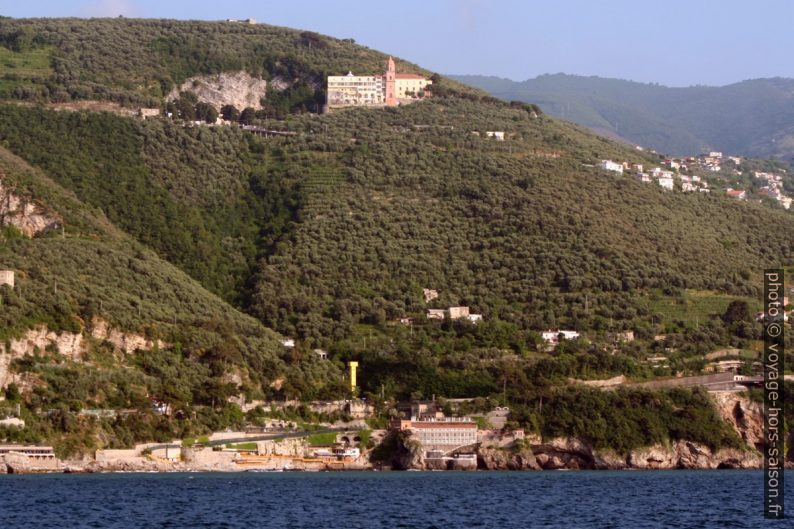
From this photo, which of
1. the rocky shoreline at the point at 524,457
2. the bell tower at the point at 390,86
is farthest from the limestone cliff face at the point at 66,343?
the bell tower at the point at 390,86

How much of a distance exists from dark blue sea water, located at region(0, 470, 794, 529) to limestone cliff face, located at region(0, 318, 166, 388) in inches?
322

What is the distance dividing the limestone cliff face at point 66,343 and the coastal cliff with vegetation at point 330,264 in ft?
0.40

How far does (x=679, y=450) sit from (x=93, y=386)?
31222 millimetres

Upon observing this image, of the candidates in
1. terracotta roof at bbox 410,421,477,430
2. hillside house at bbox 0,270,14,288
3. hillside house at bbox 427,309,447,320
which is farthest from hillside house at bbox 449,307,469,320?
hillside house at bbox 0,270,14,288

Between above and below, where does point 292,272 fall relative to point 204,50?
below

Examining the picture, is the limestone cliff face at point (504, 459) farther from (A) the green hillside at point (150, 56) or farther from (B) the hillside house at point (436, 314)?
(A) the green hillside at point (150, 56)

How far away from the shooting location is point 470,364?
10562cm

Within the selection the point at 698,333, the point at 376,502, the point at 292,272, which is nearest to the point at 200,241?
the point at 292,272

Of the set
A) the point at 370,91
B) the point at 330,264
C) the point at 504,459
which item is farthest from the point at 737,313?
the point at 370,91

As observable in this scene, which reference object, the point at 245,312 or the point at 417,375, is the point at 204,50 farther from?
the point at 417,375

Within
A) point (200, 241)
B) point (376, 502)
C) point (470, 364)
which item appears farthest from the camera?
point (200, 241)

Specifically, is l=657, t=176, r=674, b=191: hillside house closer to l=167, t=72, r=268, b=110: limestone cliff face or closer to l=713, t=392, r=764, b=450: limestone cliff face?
A: l=167, t=72, r=268, b=110: limestone cliff face

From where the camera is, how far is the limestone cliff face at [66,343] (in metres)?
90.8

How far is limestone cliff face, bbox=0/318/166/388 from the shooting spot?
90750 mm
